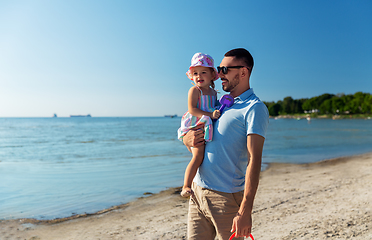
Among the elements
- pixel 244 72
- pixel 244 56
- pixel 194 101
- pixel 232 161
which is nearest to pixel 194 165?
pixel 232 161

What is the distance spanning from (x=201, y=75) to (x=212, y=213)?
1.19 m

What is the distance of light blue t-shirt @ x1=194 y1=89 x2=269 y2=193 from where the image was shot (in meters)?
1.90

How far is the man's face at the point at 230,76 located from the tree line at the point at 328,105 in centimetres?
12205

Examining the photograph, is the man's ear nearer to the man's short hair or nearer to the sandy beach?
the man's short hair

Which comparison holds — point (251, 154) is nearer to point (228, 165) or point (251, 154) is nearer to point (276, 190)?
point (228, 165)

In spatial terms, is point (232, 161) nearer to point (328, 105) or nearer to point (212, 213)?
point (212, 213)

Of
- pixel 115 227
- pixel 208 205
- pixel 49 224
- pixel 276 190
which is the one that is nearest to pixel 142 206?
pixel 115 227

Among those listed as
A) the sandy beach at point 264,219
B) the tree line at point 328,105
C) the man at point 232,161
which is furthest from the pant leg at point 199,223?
Result: the tree line at point 328,105

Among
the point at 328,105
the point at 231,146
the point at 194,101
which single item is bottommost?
the point at 231,146

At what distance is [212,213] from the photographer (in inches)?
79.7

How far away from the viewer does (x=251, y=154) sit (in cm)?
181

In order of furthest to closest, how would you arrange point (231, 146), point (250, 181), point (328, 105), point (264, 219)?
point (328, 105) → point (264, 219) → point (231, 146) → point (250, 181)

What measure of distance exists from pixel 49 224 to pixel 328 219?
5756 millimetres

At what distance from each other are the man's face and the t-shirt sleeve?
33 centimetres
